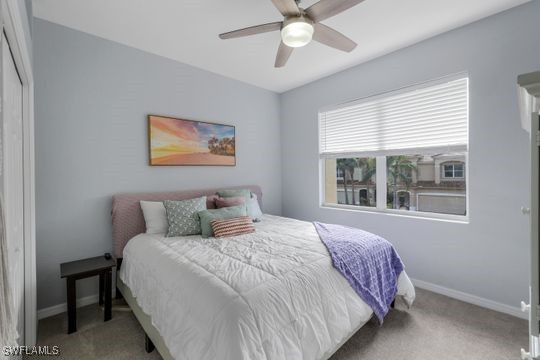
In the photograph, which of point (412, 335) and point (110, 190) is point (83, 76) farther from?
point (412, 335)

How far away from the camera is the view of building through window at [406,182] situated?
263cm

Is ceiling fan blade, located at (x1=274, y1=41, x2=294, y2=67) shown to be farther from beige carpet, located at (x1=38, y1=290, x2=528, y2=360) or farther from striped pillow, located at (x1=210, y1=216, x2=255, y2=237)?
beige carpet, located at (x1=38, y1=290, x2=528, y2=360)

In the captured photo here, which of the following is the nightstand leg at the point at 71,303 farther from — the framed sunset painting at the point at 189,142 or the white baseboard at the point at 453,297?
the framed sunset painting at the point at 189,142

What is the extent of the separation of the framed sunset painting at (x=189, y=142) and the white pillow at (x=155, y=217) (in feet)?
1.75

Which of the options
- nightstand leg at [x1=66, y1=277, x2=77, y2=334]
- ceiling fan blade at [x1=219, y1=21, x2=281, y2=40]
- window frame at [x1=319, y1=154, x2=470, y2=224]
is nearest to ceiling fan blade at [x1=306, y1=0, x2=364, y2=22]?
ceiling fan blade at [x1=219, y1=21, x2=281, y2=40]

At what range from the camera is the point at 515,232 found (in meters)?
2.18

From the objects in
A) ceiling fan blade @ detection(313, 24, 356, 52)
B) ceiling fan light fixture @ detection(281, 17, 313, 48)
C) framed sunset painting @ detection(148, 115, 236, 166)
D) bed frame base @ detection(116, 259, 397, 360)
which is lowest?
bed frame base @ detection(116, 259, 397, 360)

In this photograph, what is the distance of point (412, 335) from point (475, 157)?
1.72 m

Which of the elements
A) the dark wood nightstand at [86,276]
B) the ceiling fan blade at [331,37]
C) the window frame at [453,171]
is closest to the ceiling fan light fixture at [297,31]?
the ceiling fan blade at [331,37]

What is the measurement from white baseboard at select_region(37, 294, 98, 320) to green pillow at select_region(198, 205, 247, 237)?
51.5 inches

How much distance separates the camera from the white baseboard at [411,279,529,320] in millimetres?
2179

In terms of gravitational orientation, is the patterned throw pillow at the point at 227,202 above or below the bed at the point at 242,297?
above

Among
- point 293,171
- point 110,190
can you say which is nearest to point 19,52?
point 110,190

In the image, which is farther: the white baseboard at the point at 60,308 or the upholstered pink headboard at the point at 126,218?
the upholstered pink headboard at the point at 126,218
